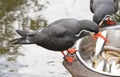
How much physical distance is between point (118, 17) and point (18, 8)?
1.70 metres

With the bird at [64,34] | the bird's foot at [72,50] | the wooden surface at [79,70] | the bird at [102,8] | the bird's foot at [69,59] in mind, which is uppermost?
the bird at [102,8]

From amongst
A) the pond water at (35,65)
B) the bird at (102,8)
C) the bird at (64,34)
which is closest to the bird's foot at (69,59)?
the bird at (64,34)

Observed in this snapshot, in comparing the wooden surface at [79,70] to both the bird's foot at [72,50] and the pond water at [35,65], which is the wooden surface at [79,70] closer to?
the bird's foot at [72,50]

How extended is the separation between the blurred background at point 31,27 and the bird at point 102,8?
741mm

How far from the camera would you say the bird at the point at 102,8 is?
6148mm

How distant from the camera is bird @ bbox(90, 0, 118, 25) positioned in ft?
20.2

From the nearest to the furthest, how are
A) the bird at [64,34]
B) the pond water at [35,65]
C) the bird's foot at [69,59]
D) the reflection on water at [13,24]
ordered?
the bird's foot at [69,59] → the bird at [64,34] → the pond water at [35,65] → the reflection on water at [13,24]

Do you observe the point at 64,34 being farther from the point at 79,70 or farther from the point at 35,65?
the point at 35,65

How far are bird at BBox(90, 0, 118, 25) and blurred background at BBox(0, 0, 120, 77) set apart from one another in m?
0.74

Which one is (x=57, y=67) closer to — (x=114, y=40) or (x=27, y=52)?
(x=27, y=52)

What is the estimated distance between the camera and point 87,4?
8.02m

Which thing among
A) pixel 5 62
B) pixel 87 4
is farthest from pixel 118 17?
pixel 5 62

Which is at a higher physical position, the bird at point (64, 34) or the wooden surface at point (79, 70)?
the bird at point (64, 34)

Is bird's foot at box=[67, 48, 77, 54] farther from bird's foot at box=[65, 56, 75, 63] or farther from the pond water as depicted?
the pond water
